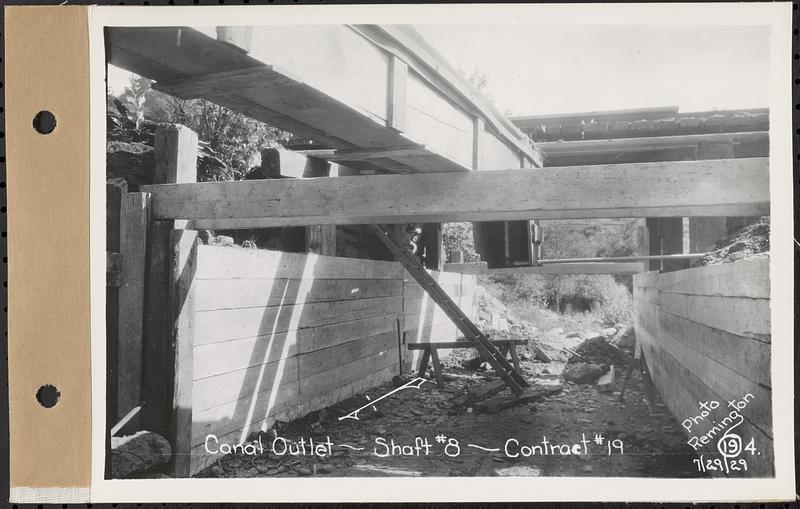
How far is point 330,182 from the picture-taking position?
2.48 m

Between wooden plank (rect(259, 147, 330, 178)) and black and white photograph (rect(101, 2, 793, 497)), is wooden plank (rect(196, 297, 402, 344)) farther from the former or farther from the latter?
wooden plank (rect(259, 147, 330, 178))

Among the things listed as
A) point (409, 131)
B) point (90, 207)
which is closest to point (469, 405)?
point (409, 131)

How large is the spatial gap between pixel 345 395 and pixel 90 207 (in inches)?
114

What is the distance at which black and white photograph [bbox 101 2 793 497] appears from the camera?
6.70ft

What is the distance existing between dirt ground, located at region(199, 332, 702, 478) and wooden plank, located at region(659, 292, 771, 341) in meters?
0.55

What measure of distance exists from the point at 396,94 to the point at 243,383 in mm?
2028

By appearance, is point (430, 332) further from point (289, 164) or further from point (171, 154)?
point (171, 154)

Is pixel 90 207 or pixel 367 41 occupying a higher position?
pixel 367 41

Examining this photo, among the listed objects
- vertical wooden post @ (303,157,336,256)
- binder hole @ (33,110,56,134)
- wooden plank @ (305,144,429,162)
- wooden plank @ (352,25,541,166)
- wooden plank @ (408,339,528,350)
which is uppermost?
wooden plank @ (352,25,541,166)

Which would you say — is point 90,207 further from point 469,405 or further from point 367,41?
point 469,405

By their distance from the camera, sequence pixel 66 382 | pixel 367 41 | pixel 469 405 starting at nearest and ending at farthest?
pixel 367 41 < pixel 66 382 < pixel 469 405

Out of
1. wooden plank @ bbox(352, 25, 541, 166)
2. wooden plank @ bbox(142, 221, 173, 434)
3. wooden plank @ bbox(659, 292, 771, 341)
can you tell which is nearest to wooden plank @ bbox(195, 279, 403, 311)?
wooden plank @ bbox(142, 221, 173, 434)

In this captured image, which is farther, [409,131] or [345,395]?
[345,395]

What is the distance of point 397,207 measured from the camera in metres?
2.41
